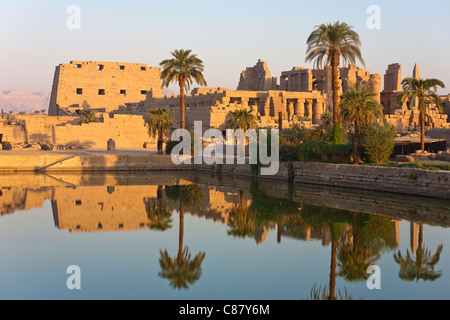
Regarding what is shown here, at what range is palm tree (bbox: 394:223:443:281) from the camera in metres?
10.4

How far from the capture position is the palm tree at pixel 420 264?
1041cm

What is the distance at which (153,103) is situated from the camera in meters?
55.1

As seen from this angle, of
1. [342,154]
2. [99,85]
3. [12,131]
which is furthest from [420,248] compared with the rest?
[99,85]

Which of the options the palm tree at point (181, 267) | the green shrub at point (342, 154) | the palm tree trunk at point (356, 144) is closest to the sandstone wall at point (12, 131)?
the green shrub at point (342, 154)

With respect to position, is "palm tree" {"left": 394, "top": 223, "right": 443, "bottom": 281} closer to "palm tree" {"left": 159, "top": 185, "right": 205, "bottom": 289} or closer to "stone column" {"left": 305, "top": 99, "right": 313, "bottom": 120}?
"palm tree" {"left": 159, "top": 185, "right": 205, "bottom": 289}

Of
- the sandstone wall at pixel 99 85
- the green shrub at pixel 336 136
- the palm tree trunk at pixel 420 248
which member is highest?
the sandstone wall at pixel 99 85

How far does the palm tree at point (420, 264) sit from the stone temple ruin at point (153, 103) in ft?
77.2

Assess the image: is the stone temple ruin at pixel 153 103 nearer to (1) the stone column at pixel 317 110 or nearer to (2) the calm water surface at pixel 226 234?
(1) the stone column at pixel 317 110

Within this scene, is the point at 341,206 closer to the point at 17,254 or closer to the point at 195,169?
the point at 17,254

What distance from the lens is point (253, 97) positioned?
5116 cm
